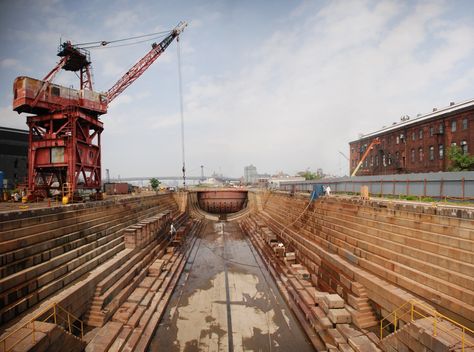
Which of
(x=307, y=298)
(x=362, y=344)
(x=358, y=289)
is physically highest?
(x=358, y=289)

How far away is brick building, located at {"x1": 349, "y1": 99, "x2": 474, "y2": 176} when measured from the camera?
1426 inches

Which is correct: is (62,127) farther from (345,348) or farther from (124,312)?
(345,348)

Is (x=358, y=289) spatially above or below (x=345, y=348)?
above

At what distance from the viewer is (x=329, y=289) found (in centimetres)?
1478

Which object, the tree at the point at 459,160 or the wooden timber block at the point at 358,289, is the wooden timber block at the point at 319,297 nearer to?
the wooden timber block at the point at 358,289

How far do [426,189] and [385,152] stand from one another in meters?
39.0

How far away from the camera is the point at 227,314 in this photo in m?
14.0

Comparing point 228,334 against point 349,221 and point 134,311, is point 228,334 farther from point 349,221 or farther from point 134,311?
point 349,221

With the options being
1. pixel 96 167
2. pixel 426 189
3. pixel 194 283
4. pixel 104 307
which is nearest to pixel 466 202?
pixel 426 189

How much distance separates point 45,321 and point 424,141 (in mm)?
52610

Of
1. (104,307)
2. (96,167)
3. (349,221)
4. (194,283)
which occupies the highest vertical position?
(96,167)

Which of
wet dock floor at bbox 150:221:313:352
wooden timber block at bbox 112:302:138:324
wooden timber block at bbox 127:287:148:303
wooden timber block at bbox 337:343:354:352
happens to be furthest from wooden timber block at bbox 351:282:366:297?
wooden timber block at bbox 127:287:148:303

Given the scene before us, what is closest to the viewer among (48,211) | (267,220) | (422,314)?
(422,314)

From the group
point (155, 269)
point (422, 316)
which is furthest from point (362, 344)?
point (155, 269)
